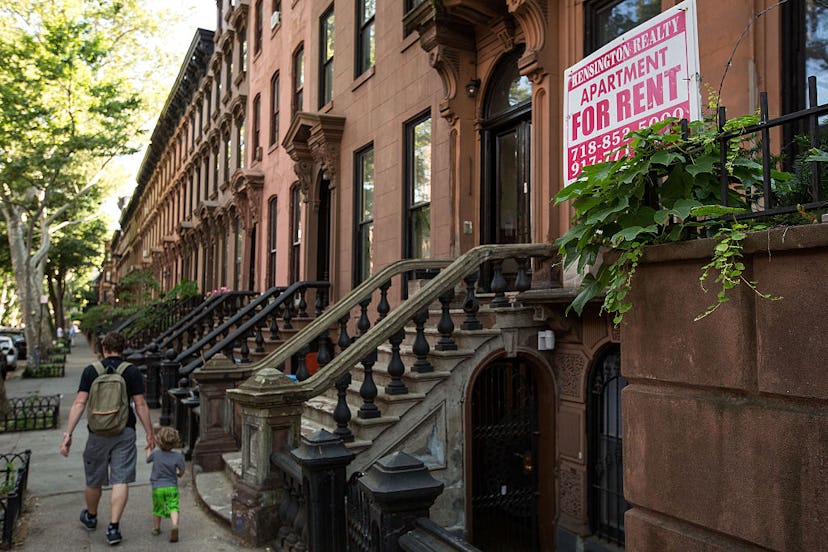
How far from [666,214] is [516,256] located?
430 cm

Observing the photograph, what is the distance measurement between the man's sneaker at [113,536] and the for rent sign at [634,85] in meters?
5.14

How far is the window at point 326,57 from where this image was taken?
14.6m

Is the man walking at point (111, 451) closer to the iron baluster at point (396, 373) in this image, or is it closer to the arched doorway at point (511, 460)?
the iron baluster at point (396, 373)

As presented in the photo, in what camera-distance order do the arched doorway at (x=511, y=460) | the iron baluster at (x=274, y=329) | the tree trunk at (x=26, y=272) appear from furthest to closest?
the tree trunk at (x=26, y=272) → the iron baluster at (x=274, y=329) → the arched doorway at (x=511, y=460)

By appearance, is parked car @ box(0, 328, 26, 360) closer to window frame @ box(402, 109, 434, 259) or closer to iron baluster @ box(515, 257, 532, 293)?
window frame @ box(402, 109, 434, 259)

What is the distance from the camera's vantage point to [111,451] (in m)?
6.37

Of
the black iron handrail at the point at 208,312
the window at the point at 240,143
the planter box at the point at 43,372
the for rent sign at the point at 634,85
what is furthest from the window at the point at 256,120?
the for rent sign at the point at 634,85

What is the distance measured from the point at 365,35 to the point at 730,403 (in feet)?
38.4

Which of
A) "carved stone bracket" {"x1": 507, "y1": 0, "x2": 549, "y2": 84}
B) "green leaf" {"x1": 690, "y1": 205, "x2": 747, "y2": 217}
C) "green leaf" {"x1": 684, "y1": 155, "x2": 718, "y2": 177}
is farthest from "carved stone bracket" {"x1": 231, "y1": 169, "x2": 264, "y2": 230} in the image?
"green leaf" {"x1": 690, "y1": 205, "x2": 747, "y2": 217}

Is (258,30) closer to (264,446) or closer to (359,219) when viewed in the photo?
(359,219)

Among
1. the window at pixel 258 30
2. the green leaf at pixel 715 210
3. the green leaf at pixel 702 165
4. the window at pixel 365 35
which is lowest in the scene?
the green leaf at pixel 715 210

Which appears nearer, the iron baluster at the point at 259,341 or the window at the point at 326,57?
the iron baluster at the point at 259,341

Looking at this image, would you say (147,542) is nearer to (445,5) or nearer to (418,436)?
(418,436)

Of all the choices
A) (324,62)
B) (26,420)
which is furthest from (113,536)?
(324,62)
